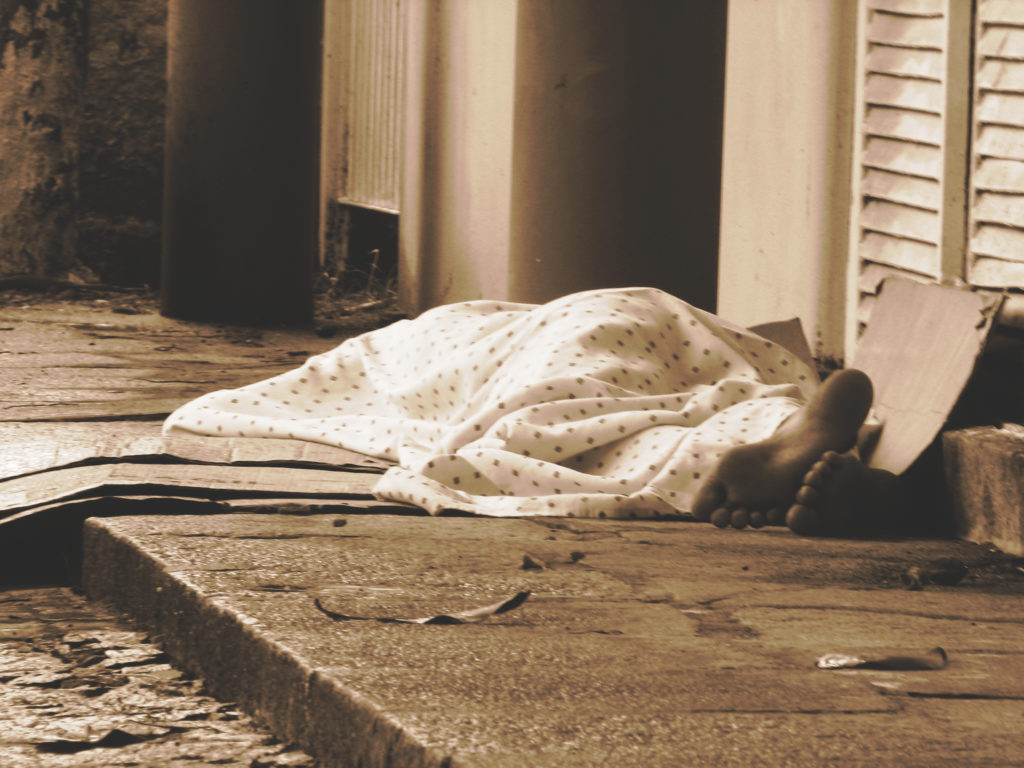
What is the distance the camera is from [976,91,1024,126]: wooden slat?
3650 millimetres

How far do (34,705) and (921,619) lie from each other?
1262 mm

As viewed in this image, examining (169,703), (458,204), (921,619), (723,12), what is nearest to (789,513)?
(921,619)

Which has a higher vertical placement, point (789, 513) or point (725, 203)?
point (725, 203)

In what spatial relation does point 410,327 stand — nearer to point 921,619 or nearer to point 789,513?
point 789,513

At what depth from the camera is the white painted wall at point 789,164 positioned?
479 centimetres

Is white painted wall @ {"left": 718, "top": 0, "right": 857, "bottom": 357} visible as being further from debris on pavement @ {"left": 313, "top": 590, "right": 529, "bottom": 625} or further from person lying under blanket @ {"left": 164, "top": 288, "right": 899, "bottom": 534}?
debris on pavement @ {"left": 313, "top": 590, "right": 529, "bottom": 625}

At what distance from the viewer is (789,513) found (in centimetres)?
277

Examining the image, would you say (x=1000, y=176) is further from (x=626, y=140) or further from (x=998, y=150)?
(x=626, y=140)

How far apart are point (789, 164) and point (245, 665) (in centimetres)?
351

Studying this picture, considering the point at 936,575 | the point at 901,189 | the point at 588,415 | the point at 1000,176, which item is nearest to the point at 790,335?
the point at 1000,176

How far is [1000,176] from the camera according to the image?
12.2ft

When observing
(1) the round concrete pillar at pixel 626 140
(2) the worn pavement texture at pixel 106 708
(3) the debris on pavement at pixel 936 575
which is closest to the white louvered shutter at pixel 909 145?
(1) the round concrete pillar at pixel 626 140

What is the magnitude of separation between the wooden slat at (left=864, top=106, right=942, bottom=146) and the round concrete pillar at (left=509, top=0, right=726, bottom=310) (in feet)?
1.86

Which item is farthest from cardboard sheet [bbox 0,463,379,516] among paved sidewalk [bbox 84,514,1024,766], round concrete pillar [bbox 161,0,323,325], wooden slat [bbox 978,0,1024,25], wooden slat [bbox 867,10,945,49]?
round concrete pillar [bbox 161,0,323,325]
